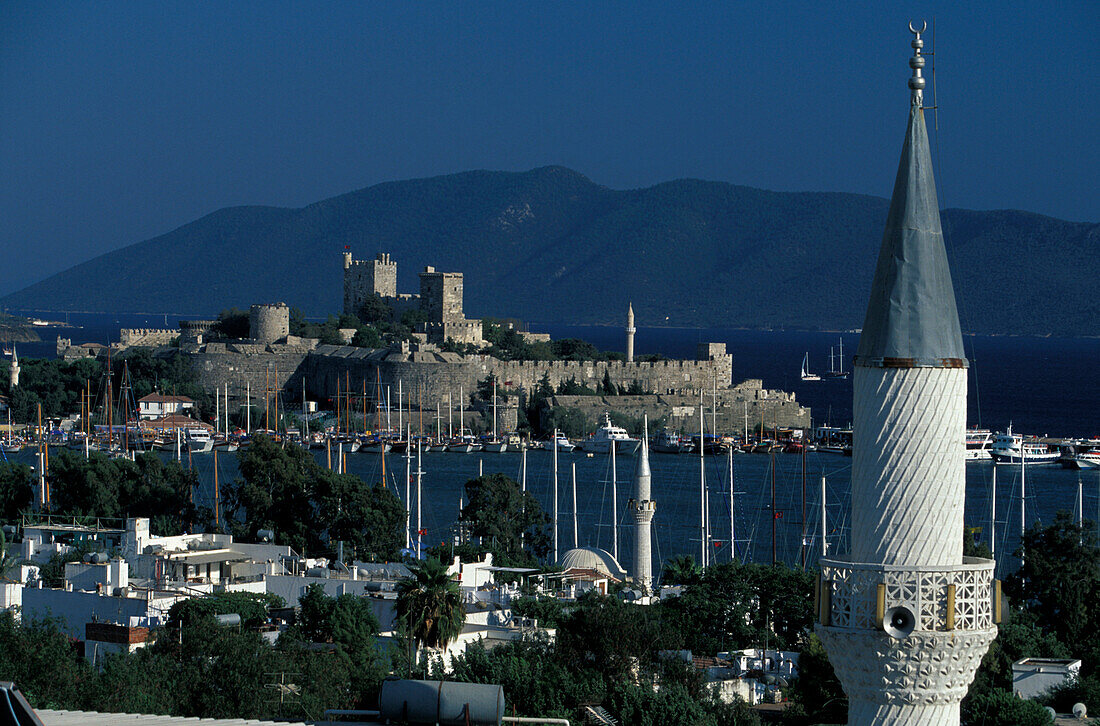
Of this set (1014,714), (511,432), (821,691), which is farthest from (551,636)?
(511,432)

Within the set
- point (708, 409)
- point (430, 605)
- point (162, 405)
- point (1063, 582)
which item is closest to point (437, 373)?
point (162, 405)

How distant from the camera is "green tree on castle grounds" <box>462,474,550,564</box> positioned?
4225 cm

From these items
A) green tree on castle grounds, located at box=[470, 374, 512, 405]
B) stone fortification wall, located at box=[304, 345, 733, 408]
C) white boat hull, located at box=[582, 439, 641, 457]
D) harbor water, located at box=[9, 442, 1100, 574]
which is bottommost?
harbor water, located at box=[9, 442, 1100, 574]

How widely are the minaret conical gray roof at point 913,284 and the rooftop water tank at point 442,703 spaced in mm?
3296

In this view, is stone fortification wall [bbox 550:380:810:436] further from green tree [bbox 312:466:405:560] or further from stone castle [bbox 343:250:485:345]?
green tree [bbox 312:466:405:560]

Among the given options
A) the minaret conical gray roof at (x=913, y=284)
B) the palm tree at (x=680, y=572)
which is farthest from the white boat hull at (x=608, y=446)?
the minaret conical gray roof at (x=913, y=284)

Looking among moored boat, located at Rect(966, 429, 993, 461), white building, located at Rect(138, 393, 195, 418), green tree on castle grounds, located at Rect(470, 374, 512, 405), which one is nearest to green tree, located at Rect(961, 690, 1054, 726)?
moored boat, located at Rect(966, 429, 993, 461)

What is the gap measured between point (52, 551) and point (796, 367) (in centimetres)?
12199

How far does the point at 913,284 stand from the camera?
9.52 m

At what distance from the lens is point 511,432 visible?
266 feet

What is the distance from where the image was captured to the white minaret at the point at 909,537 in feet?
30.2

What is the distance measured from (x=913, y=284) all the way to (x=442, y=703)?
3.95 m

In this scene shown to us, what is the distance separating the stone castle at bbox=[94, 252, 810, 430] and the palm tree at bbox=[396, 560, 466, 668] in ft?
200

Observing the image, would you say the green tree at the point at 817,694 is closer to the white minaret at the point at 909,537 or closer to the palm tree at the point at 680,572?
the white minaret at the point at 909,537
